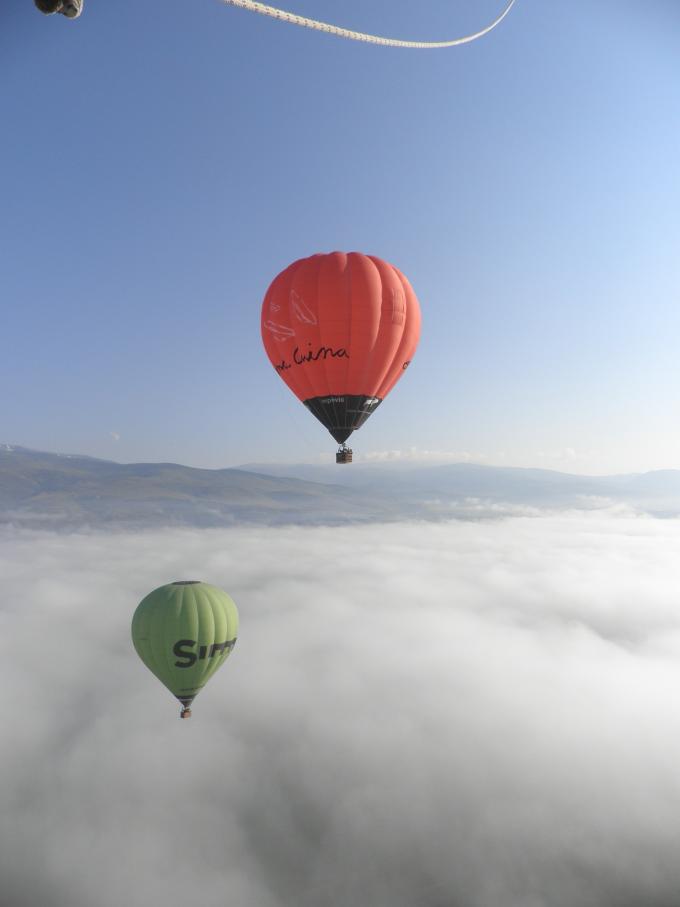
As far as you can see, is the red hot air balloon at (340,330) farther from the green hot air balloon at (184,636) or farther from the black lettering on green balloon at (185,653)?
the black lettering on green balloon at (185,653)

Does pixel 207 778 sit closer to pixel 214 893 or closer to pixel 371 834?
pixel 214 893

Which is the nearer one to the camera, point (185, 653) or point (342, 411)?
point (342, 411)

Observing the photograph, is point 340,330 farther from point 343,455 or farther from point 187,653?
point 187,653

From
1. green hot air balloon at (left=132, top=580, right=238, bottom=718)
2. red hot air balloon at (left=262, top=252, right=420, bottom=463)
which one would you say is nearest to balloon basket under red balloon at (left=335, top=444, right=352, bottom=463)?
red hot air balloon at (left=262, top=252, right=420, bottom=463)

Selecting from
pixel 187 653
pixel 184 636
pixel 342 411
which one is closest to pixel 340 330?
pixel 342 411

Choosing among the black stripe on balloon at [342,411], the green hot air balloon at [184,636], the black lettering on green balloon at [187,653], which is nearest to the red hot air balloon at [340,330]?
the black stripe on balloon at [342,411]

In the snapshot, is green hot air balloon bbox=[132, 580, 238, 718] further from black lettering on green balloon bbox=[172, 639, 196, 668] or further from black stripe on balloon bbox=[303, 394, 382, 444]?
black stripe on balloon bbox=[303, 394, 382, 444]
